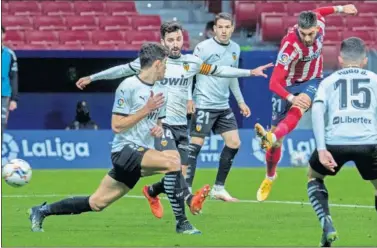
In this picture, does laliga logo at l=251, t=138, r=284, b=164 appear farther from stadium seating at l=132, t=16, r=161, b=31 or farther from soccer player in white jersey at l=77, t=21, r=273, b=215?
soccer player in white jersey at l=77, t=21, r=273, b=215

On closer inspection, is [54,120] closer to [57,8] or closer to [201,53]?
[57,8]

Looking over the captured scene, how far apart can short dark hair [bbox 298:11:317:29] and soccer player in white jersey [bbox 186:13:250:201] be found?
1478 millimetres

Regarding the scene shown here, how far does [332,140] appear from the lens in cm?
955

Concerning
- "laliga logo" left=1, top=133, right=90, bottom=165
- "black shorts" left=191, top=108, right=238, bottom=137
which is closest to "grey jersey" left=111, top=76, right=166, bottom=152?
"black shorts" left=191, top=108, right=238, bottom=137

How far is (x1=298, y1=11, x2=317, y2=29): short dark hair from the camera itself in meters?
12.8

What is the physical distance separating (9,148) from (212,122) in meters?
7.03

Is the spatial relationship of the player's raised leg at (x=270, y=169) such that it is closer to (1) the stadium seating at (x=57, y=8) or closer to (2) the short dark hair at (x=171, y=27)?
(2) the short dark hair at (x=171, y=27)

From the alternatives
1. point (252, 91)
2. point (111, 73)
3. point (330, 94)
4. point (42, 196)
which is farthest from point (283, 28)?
point (330, 94)

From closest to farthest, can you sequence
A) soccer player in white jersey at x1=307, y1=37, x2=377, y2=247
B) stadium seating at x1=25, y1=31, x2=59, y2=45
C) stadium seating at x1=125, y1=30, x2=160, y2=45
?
soccer player in white jersey at x1=307, y1=37, x2=377, y2=247, stadium seating at x1=25, y1=31, x2=59, y2=45, stadium seating at x1=125, y1=30, x2=160, y2=45

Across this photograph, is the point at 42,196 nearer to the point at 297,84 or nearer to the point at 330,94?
the point at 297,84

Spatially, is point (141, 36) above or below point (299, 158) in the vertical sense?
above

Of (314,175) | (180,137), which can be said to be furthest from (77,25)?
(314,175)

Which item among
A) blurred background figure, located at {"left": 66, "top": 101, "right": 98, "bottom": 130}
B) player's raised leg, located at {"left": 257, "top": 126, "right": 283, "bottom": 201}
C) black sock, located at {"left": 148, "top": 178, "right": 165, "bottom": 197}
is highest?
black sock, located at {"left": 148, "top": 178, "right": 165, "bottom": 197}

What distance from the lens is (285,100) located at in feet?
45.2
